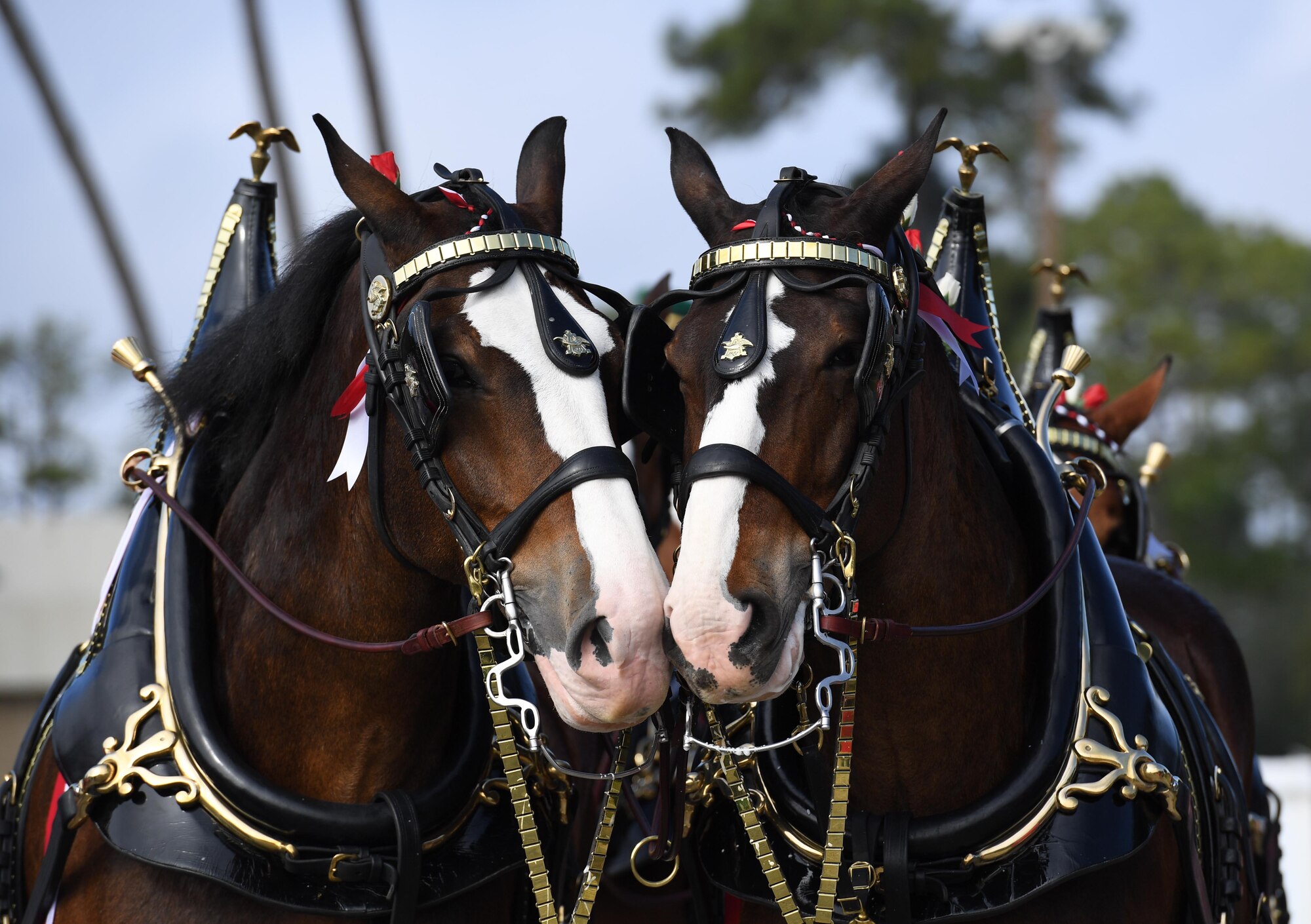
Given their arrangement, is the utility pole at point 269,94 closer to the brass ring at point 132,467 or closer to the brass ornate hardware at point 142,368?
the brass ornate hardware at point 142,368

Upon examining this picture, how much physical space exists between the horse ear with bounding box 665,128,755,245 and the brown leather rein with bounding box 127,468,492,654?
93cm

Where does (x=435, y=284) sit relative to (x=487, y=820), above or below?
above

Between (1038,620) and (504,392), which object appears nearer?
(504,392)

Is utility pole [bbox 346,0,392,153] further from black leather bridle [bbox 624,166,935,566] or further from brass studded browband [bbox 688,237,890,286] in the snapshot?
brass studded browband [bbox 688,237,890,286]

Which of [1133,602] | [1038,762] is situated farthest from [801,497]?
[1133,602]

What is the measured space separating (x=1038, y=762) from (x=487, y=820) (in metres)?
1.11

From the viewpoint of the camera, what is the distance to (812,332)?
246 centimetres

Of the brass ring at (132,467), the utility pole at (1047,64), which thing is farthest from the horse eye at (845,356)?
the utility pole at (1047,64)

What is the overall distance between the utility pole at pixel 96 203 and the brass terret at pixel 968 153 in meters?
8.24

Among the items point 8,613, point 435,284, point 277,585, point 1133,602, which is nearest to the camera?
point 435,284

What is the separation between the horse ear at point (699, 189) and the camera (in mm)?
2846

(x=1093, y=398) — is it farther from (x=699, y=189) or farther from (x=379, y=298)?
(x=379, y=298)

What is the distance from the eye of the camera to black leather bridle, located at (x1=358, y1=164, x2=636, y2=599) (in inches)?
96.0

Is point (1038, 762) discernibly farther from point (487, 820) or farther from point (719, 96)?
point (719, 96)
